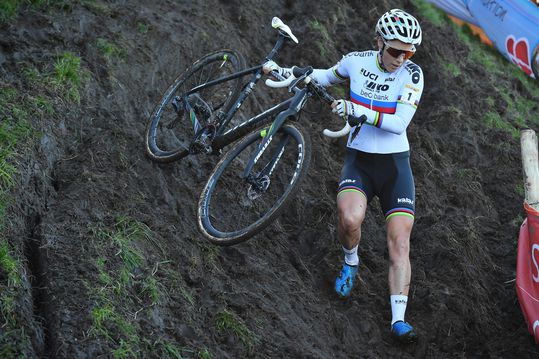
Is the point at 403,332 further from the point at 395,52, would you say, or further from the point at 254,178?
the point at 395,52

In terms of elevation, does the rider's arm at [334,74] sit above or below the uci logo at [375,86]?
below

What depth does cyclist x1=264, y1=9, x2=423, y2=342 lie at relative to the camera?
671cm

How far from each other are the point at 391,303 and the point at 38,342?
3072mm

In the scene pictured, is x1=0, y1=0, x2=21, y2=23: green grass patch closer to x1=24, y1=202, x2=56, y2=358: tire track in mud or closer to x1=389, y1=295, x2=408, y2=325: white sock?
x1=24, y1=202, x2=56, y2=358: tire track in mud

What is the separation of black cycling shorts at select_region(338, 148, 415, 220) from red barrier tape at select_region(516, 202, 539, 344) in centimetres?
128

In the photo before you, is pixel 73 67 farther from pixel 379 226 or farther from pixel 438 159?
pixel 438 159

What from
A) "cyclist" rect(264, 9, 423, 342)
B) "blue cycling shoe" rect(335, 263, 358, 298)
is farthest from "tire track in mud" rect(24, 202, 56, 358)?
"blue cycling shoe" rect(335, 263, 358, 298)

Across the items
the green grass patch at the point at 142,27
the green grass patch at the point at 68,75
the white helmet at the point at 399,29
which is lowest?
the green grass patch at the point at 142,27

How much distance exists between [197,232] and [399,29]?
2.45 metres

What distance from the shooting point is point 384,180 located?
699 centimetres

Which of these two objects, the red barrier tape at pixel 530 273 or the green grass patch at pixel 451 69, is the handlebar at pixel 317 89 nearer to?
the red barrier tape at pixel 530 273

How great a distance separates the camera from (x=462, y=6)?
13000 millimetres

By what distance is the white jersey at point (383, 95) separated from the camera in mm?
6812

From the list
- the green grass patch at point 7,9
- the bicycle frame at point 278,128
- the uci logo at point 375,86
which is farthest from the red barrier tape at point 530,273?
the green grass patch at point 7,9
